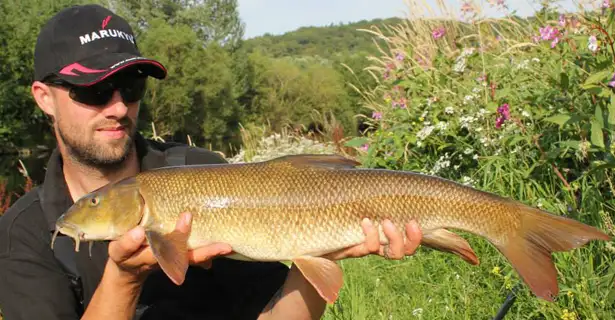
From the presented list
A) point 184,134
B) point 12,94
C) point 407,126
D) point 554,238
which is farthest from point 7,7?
point 554,238

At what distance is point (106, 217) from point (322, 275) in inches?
27.1

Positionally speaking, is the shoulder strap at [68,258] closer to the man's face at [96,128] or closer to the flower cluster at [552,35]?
the man's face at [96,128]

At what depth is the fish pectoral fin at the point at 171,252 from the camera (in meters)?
1.74

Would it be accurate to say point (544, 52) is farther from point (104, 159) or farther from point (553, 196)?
point (104, 159)

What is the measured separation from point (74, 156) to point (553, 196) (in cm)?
216

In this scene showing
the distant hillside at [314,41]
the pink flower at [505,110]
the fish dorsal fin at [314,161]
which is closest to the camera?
the fish dorsal fin at [314,161]

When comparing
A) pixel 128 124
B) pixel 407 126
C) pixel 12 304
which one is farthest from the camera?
pixel 407 126

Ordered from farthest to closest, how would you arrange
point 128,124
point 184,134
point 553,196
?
point 184,134 < point 553,196 < point 128,124

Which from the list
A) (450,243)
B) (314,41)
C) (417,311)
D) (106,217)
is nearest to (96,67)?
(106,217)

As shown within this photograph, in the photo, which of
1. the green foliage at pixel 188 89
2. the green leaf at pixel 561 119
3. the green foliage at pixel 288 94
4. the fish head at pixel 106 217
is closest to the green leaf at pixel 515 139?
the green leaf at pixel 561 119

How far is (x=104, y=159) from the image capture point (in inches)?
90.4

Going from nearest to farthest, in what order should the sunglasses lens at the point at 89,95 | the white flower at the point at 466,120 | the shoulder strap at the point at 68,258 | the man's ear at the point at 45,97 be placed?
1. the shoulder strap at the point at 68,258
2. the sunglasses lens at the point at 89,95
3. the man's ear at the point at 45,97
4. the white flower at the point at 466,120

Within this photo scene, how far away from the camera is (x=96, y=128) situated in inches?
89.0

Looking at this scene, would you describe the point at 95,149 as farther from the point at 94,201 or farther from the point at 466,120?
the point at 466,120
